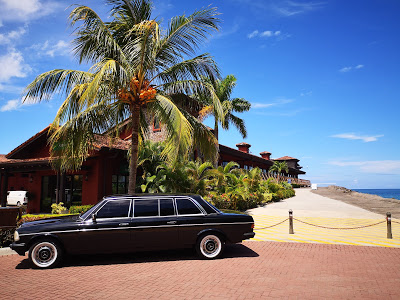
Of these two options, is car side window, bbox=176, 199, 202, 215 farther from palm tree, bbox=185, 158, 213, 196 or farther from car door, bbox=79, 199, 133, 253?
palm tree, bbox=185, 158, 213, 196

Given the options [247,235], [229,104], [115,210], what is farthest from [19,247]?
[229,104]

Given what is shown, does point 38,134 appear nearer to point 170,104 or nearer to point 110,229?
point 170,104

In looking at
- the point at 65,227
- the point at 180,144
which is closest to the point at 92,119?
the point at 180,144

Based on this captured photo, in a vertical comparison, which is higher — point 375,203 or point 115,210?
point 115,210

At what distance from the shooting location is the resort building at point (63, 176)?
17.3 m

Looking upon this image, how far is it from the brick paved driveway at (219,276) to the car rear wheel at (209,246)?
254 mm

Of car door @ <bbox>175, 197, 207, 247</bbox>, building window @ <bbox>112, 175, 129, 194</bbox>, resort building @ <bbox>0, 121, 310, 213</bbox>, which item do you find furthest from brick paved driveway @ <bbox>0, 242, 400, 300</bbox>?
building window @ <bbox>112, 175, 129, 194</bbox>

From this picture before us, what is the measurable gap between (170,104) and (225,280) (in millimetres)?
6475

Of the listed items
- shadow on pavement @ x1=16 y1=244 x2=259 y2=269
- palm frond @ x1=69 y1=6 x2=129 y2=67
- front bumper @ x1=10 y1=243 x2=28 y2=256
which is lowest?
shadow on pavement @ x1=16 y1=244 x2=259 y2=269

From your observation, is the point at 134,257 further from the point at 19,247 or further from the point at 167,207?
the point at 19,247

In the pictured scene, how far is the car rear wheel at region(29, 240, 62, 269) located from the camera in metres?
6.69

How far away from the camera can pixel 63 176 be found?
1700 cm

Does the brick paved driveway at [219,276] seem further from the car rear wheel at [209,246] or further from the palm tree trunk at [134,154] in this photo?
the palm tree trunk at [134,154]

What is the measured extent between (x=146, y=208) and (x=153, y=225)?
1.52 feet
